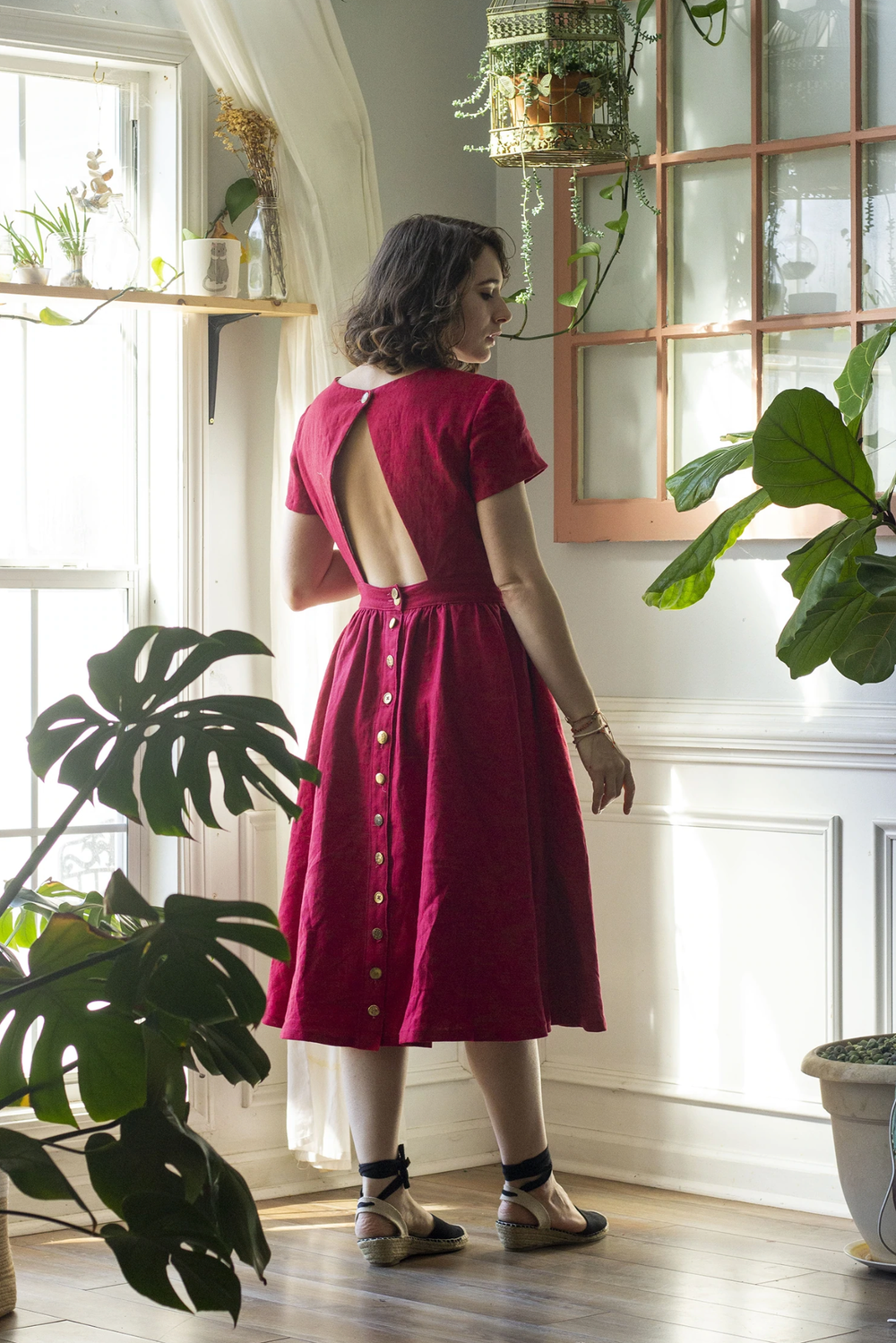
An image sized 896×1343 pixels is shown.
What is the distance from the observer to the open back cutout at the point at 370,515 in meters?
2.72

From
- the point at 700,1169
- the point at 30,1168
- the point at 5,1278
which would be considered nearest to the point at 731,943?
the point at 700,1169

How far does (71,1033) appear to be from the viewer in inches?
65.5

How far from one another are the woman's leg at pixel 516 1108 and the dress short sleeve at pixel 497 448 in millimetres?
898

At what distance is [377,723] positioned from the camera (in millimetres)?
2717

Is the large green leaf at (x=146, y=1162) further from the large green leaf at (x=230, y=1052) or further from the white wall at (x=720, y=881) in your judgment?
the white wall at (x=720, y=881)

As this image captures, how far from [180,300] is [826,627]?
1.38 m

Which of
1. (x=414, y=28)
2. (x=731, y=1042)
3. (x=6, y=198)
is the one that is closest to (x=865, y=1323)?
(x=731, y=1042)

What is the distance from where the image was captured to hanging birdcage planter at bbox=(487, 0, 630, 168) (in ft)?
9.59

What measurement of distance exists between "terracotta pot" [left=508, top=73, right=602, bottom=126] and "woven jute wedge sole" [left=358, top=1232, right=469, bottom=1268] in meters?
1.92

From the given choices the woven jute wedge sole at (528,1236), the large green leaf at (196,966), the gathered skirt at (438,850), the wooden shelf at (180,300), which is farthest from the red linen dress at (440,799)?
the large green leaf at (196,966)

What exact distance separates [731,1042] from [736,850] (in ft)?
1.23

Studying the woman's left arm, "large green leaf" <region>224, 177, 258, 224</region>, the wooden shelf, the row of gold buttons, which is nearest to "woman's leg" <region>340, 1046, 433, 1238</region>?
the row of gold buttons

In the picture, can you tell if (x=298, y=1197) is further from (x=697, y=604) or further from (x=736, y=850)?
(x=697, y=604)

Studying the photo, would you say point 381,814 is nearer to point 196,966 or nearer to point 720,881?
point 720,881
